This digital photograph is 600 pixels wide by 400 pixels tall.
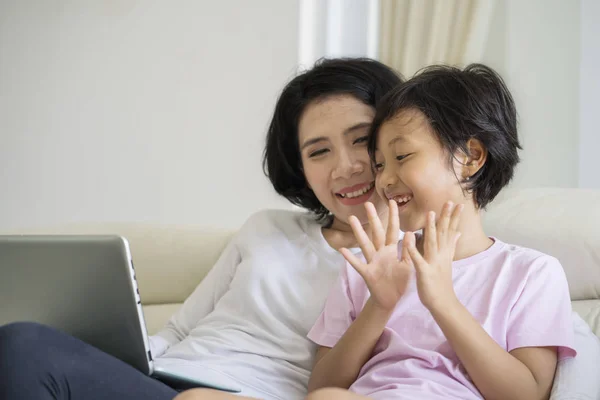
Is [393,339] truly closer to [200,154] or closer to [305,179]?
[305,179]

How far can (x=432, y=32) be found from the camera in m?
2.59

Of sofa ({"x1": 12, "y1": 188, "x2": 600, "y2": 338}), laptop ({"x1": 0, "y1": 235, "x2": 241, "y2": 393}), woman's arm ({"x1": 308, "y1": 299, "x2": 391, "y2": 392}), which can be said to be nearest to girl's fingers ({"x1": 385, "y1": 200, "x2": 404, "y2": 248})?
woman's arm ({"x1": 308, "y1": 299, "x2": 391, "y2": 392})

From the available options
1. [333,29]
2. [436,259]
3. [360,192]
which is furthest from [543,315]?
[333,29]

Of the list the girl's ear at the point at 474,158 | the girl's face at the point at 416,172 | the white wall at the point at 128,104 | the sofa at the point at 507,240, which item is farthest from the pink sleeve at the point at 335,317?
the white wall at the point at 128,104

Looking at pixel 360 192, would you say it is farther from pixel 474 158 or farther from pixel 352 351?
pixel 352 351

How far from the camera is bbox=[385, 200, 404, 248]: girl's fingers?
1.01 m

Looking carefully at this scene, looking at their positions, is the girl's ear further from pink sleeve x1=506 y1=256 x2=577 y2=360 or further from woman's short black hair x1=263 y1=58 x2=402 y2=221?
woman's short black hair x1=263 y1=58 x2=402 y2=221

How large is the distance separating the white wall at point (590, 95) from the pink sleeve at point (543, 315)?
4.67ft

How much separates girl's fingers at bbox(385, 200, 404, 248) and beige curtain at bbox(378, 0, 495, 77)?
1.60m

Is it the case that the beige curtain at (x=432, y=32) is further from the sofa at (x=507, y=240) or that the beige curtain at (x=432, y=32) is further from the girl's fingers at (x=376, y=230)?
the girl's fingers at (x=376, y=230)

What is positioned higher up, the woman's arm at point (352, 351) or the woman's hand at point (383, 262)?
the woman's hand at point (383, 262)

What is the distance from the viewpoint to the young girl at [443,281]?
3.25 feet

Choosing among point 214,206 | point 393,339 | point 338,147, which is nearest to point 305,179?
point 338,147

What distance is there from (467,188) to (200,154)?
6.96ft
